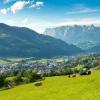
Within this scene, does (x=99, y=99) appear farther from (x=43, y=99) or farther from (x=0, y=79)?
(x=0, y=79)

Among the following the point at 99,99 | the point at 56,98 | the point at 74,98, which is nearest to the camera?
the point at 99,99

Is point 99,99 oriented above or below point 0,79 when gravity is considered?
above

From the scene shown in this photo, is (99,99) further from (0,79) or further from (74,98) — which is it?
(0,79)

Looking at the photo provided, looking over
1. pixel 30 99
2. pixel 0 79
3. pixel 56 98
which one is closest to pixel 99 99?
pixel 56 98

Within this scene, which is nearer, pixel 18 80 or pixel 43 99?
pixel 43 99

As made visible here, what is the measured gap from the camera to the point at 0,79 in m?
133

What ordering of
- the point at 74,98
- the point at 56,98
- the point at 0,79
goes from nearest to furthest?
the point at 74,98 → the point at 56,98 → the point at 0,79

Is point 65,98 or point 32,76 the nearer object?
point 65,98

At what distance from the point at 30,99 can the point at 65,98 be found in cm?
648

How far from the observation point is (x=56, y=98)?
36.8 metres

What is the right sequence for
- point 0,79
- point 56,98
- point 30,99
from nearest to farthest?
point 56,98
point 30,99
point 0,79

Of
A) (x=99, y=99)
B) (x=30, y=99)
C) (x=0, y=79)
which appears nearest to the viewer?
(x=99, y=99)

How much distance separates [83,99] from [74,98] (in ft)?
7.73

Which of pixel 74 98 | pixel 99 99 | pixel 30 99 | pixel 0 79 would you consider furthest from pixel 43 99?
pixel 0 79
